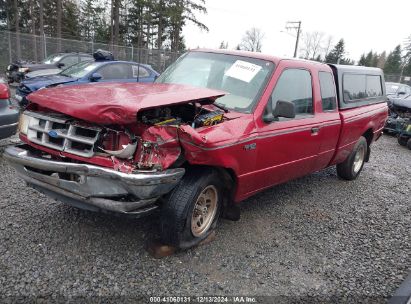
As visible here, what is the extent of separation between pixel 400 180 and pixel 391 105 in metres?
6.15

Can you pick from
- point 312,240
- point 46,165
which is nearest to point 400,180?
point 312,240

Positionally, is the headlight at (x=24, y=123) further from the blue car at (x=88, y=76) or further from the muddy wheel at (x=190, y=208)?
the blue car at (x=88, y=76)

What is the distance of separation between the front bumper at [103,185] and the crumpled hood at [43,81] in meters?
6.43

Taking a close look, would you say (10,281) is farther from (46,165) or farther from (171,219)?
(171,219)

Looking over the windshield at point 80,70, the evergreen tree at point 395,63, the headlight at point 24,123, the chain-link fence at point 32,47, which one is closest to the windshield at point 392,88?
the chain-link fence at point 32,47

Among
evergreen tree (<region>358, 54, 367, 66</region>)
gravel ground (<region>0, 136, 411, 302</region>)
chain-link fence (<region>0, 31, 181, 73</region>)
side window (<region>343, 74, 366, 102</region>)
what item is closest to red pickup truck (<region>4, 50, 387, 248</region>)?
gravel ground (<region>0, 136, 411, 302</region>)

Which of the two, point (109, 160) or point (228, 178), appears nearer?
point (109, 160)

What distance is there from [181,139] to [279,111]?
3.99 feet

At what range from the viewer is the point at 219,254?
3367mm

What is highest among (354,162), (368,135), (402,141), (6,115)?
(6,115)

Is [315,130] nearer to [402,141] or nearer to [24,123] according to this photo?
[24,123]

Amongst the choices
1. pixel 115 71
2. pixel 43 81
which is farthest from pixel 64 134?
pixel 115 71

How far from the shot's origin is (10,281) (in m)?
2.68

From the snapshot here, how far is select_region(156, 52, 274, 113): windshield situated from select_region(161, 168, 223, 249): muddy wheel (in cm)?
89
